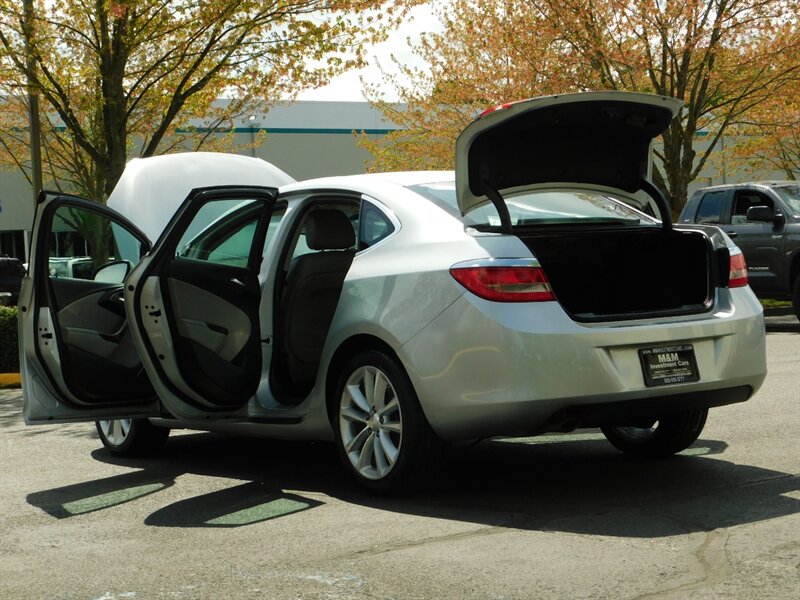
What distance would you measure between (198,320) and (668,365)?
2.51m

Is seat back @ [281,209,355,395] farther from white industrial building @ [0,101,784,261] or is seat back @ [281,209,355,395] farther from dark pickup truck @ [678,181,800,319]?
white industrial building @ [0,101,784,261]

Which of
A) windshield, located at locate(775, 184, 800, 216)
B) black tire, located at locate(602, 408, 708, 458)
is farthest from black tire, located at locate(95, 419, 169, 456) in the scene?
windshield, located at locate(775, 184, 800, 216)

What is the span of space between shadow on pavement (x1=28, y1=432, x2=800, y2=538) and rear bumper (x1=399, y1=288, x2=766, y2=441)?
0.40 m

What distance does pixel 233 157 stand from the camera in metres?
12.5

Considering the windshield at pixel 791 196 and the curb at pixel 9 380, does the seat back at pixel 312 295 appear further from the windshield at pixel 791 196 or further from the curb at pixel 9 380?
the windshield at pixel 791 196

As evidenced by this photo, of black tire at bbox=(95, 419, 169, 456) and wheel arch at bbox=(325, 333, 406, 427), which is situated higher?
wheel arch at bbox=(325, 333, 406, 427)

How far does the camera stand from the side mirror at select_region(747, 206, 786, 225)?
15.9 metres

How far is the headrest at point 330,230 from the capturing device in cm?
674

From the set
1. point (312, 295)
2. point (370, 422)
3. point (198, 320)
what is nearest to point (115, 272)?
point (198, 320)

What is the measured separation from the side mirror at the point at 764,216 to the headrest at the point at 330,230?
10294 millimetres

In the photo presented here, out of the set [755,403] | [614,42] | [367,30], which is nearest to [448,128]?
[614,42]

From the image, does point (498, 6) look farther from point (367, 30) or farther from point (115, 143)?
point (115, 143)

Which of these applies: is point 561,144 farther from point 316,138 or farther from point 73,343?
point 316,138

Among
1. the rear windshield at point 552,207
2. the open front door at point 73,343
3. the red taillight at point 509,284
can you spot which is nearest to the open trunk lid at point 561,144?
the rear windshield at point 552,207
